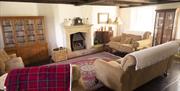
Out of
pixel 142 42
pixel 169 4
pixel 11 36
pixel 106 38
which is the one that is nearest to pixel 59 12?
pixel 11 36

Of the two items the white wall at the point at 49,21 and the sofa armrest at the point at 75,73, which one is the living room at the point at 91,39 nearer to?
the white wall at the point at 49,21

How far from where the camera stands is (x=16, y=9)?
440 cm

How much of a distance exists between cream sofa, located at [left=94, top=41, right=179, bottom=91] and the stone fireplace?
2728mm

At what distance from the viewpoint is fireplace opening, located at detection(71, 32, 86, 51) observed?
5.67 metres

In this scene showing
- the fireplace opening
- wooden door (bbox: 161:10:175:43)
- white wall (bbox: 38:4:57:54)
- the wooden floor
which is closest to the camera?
the wooden floor

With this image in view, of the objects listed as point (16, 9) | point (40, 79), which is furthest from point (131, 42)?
point (16, 9)

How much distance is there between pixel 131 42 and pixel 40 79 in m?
4.38

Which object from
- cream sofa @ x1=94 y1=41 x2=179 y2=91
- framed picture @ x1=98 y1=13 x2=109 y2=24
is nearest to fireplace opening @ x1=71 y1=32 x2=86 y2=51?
framed picture @ x1=98 y1=13 x2=109 y2=24

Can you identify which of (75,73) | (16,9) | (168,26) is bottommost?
(75,73)

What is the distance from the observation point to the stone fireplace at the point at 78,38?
17.1 ft

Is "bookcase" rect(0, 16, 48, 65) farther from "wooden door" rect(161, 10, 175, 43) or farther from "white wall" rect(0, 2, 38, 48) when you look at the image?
"wooden door" rect(161, 10, 175, 43)

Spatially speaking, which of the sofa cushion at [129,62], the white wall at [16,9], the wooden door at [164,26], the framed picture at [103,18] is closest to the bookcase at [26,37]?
the white wall at [16,9]

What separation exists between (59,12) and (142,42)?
11.2 ft

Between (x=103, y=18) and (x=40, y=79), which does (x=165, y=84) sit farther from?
(x=103, y=18)
